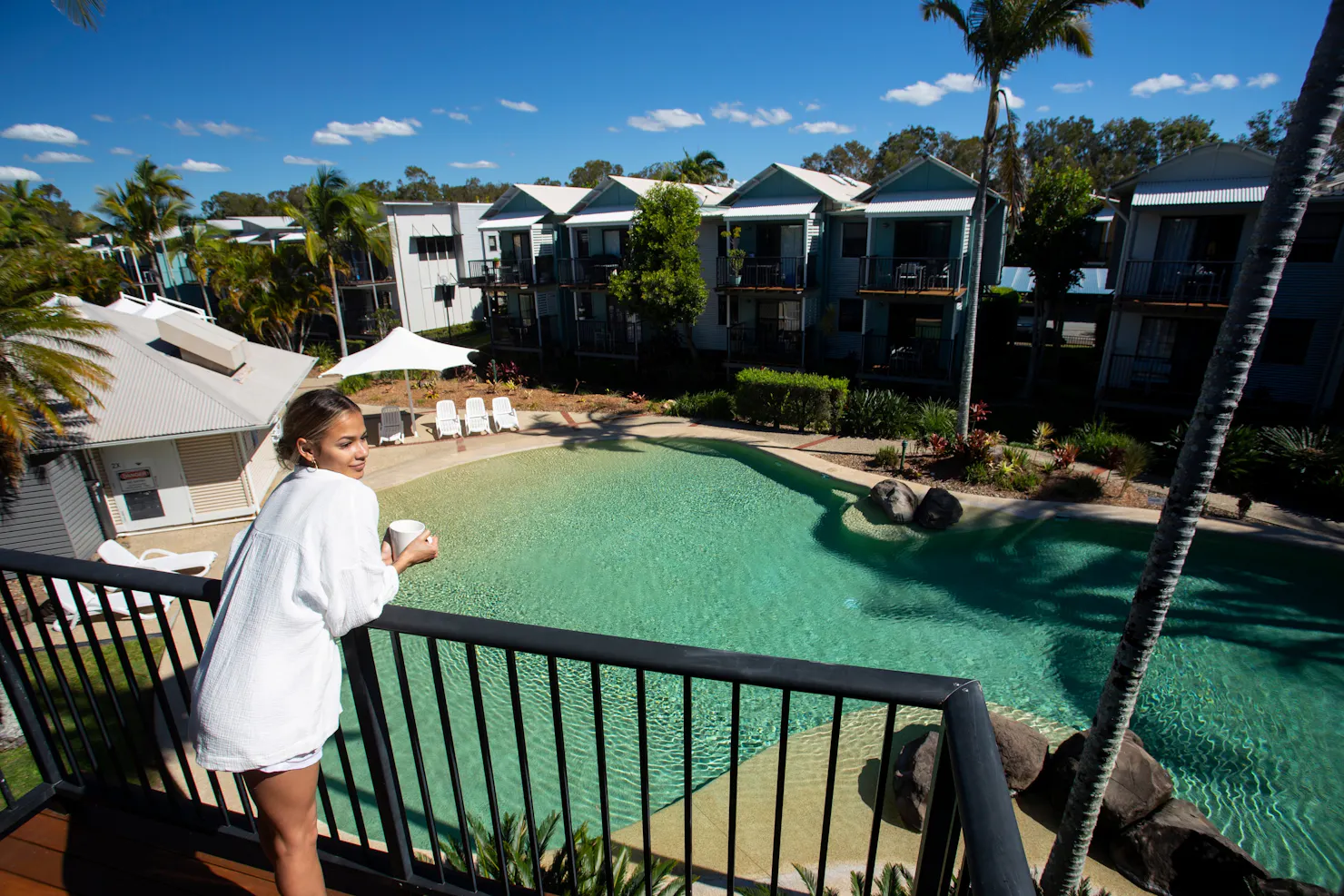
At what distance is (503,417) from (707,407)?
6031mm

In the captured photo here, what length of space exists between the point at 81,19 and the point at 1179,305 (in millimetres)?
20579

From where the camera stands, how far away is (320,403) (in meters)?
2.43

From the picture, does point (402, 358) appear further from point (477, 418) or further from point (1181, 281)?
point (1181, 281)

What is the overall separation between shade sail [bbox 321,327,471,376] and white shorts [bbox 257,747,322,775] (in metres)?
16.7

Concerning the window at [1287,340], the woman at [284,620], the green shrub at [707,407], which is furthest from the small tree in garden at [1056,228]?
the woman at [284,620]

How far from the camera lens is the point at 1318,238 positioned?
52.7ft

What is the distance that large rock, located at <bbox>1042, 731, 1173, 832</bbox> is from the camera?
6.33 meters

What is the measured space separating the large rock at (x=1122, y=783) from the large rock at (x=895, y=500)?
6.53 m

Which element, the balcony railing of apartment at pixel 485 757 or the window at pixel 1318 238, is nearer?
the balcony railing of apartment at pixel 485 757

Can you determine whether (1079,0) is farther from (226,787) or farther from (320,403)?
(226,787)

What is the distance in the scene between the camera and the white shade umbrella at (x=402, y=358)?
1816 cm

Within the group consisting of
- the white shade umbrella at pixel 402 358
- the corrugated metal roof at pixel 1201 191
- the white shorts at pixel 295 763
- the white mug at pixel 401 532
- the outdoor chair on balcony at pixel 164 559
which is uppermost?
the corrugated metal roof at pixel 1201 191

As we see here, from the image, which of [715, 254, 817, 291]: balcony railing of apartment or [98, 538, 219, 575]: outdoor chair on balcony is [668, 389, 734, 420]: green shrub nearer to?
[715, 254, 817, 291]: balcony railing of apartment

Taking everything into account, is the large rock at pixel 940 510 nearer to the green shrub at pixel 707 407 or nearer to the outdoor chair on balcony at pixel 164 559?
the green shrub at pixel 707 407
